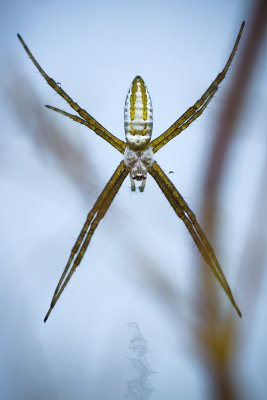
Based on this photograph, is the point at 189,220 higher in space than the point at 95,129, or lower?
lower

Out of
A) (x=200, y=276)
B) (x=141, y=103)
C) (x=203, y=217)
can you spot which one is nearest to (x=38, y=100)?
(x=141, y=103)

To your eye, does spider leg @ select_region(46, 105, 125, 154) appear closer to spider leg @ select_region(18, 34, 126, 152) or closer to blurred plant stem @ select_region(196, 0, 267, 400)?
spider leg @ select_region(18, 34, 126, 152)

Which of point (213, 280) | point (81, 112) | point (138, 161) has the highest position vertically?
point (81, 112)

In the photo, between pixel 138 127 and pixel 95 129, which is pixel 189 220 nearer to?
pixel 138 127

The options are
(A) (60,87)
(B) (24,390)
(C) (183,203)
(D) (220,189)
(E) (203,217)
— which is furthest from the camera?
(B) (24,390)

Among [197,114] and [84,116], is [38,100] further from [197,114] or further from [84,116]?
[197,114]

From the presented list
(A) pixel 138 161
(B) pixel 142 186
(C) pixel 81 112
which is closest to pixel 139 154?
(A) pixel 138 161

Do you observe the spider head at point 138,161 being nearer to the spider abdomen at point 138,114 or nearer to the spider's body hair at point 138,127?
the spider's body hair at point 138,127

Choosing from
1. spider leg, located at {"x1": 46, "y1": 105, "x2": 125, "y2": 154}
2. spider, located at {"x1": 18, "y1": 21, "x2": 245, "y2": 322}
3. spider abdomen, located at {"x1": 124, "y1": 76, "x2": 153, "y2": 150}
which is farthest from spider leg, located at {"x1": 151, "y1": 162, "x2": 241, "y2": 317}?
spider abdomen, located at {"x1": 124, "y1": 76, "x2": 153, "y2": 150}
